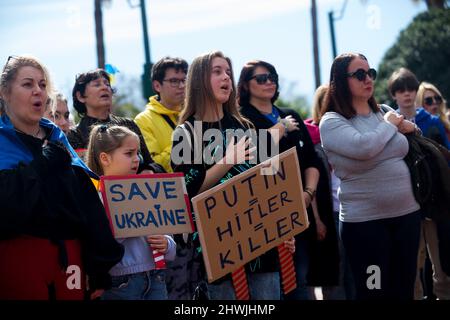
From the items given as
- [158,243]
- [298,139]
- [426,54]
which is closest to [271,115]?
[298,139]

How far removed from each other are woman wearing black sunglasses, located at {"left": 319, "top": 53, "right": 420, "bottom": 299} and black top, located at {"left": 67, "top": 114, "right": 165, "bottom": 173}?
1171 mm

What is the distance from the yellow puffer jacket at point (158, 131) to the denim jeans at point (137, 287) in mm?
1324

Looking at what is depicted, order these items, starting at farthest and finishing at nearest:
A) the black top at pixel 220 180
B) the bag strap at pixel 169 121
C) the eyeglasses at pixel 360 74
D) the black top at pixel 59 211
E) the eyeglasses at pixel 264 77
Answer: the bag strap at pixel 169 121 → the eyeglasses at pixel 264 77 → the eyeglasses at pixel 360 74 → the black top at pixel 220 180 → the black top at pixel 59 211

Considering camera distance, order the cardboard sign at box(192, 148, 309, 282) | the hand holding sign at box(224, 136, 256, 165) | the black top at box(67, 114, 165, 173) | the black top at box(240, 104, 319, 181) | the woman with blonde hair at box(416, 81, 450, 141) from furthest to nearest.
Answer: the woman with blonde hair at box(416, 81, 450, 141), the black top at box(240, 104, 319, 181), the black top at box(67, 114, 165, 173), the hand holding sign at box(224, 136, 256, 165), the cardboard sign at box(192, 148, 309, 282)

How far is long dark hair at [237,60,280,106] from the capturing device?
5.78 meters

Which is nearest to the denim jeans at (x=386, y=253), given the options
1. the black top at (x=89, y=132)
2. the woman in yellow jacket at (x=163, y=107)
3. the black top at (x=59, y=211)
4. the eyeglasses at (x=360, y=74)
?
the eyeglasses at (x=360, y=74)

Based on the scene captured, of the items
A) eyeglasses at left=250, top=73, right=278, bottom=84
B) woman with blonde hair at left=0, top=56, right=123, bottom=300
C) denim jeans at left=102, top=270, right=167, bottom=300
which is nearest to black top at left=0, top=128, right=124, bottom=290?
woman with blonde hair at left=0, top=56, right=123, bottom=300

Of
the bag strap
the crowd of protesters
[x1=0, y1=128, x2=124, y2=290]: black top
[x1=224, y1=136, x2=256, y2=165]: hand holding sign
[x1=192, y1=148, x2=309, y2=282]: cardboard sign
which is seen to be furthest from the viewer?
the bag strap

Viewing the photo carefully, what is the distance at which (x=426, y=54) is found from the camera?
17.9 meters

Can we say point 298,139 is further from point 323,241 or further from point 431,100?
point 431,100

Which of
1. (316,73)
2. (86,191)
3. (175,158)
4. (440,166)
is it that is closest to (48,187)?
(86,191)

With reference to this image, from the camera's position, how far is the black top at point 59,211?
369 cm

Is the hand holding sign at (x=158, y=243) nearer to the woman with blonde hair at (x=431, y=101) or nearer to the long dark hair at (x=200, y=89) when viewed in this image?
the long dark hair at (x=200, y=89)

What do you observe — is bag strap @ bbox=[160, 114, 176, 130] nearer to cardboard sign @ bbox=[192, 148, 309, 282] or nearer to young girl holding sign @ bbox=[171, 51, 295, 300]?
young girl holding sign @ bbox=[171, 51, 295, 300]
